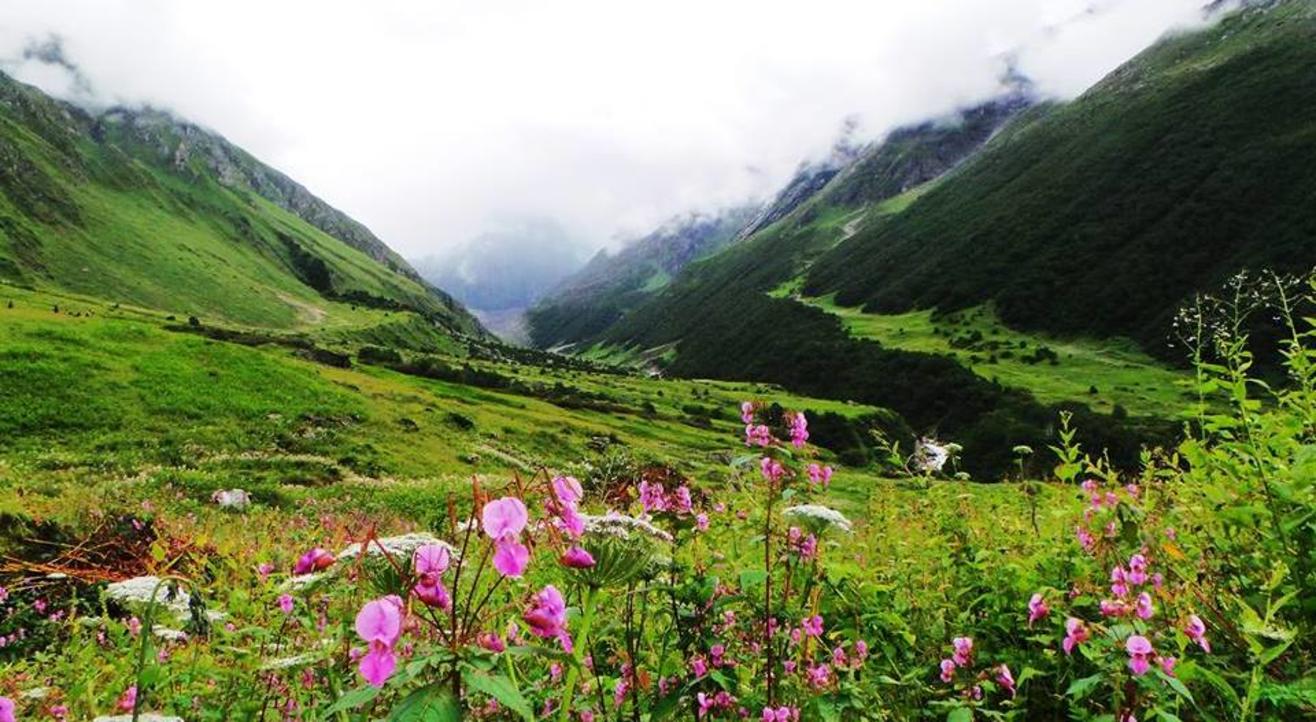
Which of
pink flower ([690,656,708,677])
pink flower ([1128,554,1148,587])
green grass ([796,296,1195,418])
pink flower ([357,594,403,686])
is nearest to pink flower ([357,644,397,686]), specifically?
pink flower ([357,594,403,686])

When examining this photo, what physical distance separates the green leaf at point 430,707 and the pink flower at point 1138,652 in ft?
8.37

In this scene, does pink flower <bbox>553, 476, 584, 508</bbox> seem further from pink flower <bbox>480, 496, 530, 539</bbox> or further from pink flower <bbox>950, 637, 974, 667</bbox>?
pink flower <bbox>950, 637, 974, 667</bbox>

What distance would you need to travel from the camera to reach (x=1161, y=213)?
549ft

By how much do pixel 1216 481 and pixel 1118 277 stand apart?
589ft

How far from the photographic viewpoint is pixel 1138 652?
298 cm

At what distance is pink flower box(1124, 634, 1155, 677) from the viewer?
2893mm

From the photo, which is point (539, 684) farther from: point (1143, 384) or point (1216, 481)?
point (1143, 384)

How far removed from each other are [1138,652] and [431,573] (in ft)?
8.98

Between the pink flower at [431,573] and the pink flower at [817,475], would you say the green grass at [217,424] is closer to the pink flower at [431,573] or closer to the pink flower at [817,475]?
the pink flower at [817,475]

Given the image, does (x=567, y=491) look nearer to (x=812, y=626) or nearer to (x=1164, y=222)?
(x=812, y=626)

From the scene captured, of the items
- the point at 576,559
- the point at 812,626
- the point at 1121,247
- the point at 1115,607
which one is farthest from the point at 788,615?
the point at 1121,247

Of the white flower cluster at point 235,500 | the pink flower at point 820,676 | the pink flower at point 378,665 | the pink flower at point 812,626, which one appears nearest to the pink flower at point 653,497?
the pink flower at point 812,626

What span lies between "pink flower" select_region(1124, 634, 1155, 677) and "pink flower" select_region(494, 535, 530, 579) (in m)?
2.38

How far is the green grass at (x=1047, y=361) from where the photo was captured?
116 meters
